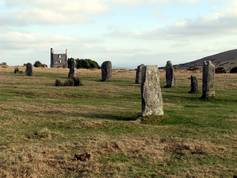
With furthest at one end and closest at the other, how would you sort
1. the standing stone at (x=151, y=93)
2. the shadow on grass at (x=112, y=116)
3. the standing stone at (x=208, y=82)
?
the standing stone at (x=208, y=82)
the standing stone at (x=151, y=93)
the shadow on grass at (x=112, y=116)

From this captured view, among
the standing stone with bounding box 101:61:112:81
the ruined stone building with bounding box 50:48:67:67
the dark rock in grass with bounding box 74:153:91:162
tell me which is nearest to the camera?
the dark rock in grass with bounding box 74:153:91:162

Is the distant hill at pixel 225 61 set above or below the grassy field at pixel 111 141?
above

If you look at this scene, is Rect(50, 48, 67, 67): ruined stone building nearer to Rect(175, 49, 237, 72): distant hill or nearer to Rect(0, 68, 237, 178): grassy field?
Rect(175, 49, 237, 72): distant hill

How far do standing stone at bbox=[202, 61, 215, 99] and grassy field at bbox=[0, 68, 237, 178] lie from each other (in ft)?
17.2

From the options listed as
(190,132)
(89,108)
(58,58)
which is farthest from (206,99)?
(58,58)

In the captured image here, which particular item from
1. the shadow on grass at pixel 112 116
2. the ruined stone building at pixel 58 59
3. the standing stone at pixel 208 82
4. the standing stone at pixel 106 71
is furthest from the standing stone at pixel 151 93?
the ruined stone building at pixel 58 59

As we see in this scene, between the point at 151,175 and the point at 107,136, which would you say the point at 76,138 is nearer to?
the point at 107,136

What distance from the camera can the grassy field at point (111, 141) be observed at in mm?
13859

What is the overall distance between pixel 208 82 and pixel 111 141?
17389 millimetres

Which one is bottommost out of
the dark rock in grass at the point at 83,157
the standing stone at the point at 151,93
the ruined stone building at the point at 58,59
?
the dark rock in grass at the point at 83,157

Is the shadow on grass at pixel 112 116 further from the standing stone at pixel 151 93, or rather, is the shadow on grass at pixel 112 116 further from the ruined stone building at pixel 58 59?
the ruined stone building at pixel 58 59

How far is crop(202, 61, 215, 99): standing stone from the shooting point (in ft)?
105

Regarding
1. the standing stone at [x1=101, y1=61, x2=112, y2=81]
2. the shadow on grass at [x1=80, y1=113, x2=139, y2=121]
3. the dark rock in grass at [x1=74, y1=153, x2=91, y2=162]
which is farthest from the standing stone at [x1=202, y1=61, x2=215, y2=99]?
the dark rock in grass at [x1=74, y1=153, x2=91, y2=162]

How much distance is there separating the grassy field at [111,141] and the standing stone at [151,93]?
80cm
